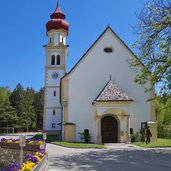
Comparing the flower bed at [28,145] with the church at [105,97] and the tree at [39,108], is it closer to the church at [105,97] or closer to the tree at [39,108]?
the church at [105,97]

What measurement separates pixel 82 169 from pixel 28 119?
55055 mm

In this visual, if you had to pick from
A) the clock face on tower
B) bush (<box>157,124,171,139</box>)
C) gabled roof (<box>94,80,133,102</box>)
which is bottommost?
bush (<box>157,124,171,139</box>)

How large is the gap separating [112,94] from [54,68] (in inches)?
833

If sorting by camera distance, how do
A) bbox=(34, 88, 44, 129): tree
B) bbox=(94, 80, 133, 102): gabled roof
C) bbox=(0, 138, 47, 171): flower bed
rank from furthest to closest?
bbox=(34, 88, 44, 129): tree → bbox=(94, 80, 133, 102): gabled roof → bbox=(0, 138, 47, 171): flower bed

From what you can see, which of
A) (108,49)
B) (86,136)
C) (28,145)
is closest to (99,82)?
(108,49)

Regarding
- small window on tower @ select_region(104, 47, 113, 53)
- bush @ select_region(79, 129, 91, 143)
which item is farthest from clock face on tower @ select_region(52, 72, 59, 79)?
bush @ select_region(79, 129, 91, 143)

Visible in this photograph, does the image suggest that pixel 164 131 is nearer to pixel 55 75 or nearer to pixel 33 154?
pixel 55 75

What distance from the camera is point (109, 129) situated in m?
25.1

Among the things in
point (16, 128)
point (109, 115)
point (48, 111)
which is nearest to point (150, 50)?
point (109, 115)

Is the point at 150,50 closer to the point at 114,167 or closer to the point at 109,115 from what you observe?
the point at 114,167

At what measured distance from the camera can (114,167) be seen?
432 inches

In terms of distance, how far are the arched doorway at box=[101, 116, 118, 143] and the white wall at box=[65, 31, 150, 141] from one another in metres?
1.13

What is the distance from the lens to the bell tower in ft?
141

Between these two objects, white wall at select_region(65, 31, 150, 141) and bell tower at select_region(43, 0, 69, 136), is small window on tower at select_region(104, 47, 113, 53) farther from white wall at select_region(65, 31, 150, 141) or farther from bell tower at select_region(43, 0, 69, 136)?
bell tower at select_region(43, 0, 69, 136)
